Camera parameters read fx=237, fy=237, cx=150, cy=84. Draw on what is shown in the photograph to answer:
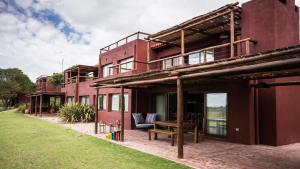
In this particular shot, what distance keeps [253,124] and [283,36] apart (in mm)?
4014

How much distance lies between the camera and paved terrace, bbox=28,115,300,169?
667 centimetres

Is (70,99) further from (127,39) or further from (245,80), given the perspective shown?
(245,80)

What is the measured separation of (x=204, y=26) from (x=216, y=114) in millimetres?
4283

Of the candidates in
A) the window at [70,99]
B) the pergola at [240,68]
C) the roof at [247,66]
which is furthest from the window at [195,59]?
the window at [70,99]

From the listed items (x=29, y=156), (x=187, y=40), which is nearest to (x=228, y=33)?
(x=187, y=40)

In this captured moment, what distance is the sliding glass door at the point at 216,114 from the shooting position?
36.7ft

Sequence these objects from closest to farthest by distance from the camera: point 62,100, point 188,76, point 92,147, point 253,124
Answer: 1. point 188,76
2. point 92,147
3. point 253,124
4. point 62,100

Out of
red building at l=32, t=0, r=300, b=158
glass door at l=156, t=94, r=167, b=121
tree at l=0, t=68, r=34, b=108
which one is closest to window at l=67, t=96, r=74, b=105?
glass door at l=156, t=94, r=167, b=121

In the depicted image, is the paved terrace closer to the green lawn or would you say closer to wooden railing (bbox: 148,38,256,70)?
the green lawn

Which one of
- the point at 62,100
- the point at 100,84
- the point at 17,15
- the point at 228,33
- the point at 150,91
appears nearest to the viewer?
the point at 228,33

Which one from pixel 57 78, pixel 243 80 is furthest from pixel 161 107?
pixel 57 78

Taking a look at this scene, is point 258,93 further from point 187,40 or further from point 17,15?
point 17,15

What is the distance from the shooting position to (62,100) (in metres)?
29.5

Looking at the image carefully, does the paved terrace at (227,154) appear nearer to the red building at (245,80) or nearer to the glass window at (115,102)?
the red building at (245,80)
